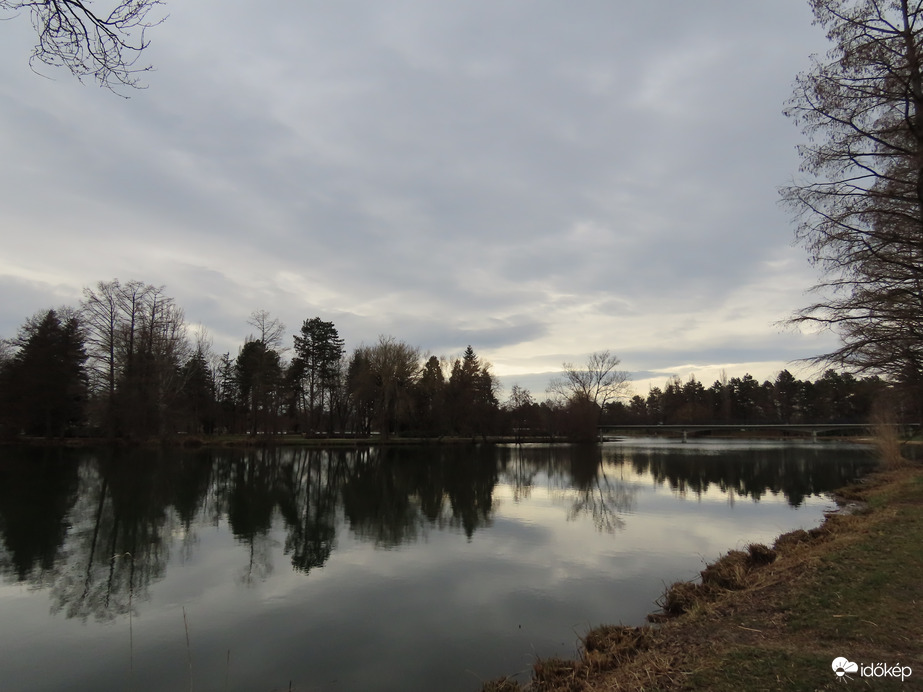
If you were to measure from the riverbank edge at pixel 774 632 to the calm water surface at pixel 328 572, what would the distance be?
0.89m

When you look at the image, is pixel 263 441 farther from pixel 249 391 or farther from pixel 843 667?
pixel 843 667

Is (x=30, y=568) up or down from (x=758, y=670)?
down

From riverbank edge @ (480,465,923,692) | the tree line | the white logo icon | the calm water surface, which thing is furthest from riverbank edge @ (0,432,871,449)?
the white logo icon

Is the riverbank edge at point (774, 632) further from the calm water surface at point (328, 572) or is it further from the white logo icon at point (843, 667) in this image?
the calm water surface at point (328, 572)

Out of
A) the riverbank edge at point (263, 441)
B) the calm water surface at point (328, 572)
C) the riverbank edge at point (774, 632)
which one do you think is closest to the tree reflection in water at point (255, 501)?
the calm water surface at point (328, 572)

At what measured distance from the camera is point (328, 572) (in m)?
10.5

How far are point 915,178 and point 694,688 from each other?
10.0m

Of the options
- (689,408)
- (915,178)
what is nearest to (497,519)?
(915,178)

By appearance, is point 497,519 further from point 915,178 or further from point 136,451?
point 136,451

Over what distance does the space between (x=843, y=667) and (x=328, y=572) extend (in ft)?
28.8

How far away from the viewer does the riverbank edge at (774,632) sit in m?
4.29

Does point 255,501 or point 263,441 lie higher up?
point 263,441

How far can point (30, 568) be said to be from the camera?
10156 millimetres

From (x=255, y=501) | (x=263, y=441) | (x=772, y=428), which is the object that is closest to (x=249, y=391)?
(x=263, y=441)
